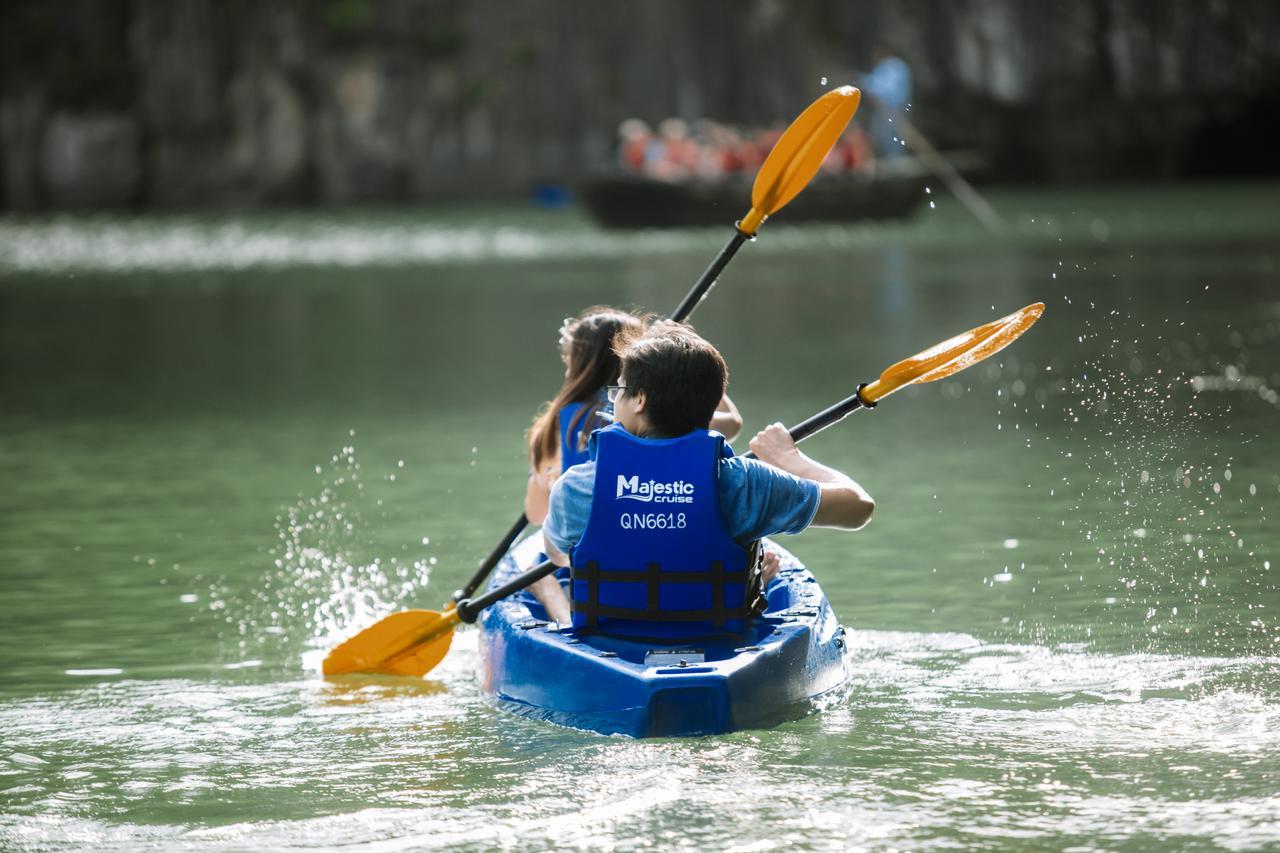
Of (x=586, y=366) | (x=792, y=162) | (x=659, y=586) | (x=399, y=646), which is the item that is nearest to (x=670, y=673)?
(x=659, y=586)

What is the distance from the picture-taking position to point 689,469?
452 centimetres

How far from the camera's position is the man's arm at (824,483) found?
15.3ft

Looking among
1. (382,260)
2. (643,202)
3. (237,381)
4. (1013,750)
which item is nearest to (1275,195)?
(643,202)

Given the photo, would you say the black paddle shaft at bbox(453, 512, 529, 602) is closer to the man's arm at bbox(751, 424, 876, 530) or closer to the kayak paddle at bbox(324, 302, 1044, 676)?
the kayak paddle at bbox(324, 302, 1044, 676)

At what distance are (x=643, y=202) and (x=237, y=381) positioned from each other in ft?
56.6

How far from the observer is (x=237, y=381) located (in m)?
13.3

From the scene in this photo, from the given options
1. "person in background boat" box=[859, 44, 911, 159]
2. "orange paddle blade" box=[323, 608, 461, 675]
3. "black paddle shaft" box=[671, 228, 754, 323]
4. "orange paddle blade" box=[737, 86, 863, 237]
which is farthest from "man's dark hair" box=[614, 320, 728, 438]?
"person in background boat" box=[859, 44, 911, 159]

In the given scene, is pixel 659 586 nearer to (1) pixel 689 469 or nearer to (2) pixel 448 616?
(1) pixel 689 469

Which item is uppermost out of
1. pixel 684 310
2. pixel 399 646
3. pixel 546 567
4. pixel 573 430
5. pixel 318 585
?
pixel 684 310

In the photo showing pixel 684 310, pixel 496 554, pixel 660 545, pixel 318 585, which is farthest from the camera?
pixel 318 585

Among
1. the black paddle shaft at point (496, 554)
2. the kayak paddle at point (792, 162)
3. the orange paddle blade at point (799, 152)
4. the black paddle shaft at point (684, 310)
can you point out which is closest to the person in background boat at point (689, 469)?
the black paddle shaft at point (684, 310)

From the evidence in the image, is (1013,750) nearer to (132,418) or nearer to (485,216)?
(132,418)

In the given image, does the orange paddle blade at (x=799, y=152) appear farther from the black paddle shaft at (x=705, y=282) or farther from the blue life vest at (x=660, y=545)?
the blue life vest at (x=660, y=545)

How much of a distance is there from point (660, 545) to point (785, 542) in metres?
3.01
